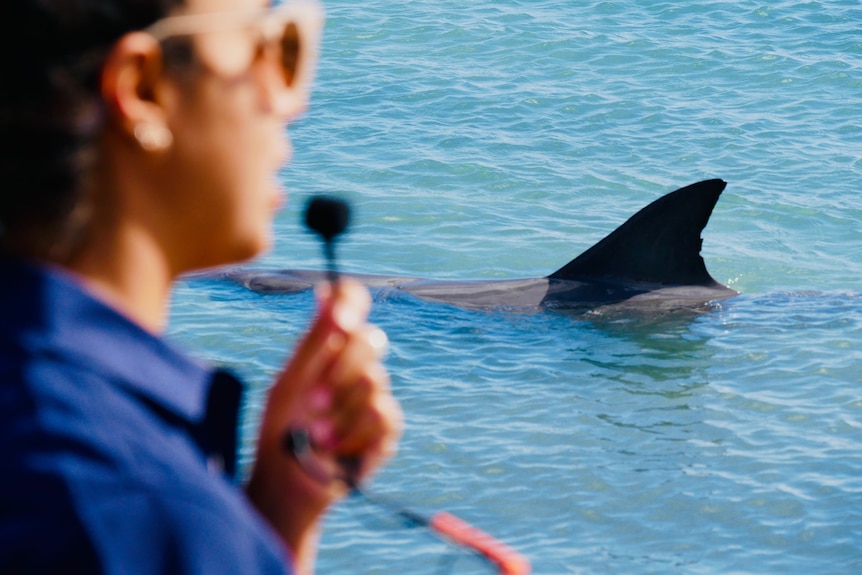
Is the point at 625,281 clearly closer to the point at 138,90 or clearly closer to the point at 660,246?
the point at 660,246

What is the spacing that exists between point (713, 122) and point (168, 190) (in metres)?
14.0

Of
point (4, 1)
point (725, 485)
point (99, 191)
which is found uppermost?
point (4, 1)

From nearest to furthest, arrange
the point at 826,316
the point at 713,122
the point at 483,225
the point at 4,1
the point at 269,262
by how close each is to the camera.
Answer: the point at 4,1 < the point at 826,316 < the point at 269,262 < the point at 483,225 < the point at 713,122

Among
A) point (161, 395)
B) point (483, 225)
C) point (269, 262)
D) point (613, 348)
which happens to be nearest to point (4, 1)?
point (161, 395)

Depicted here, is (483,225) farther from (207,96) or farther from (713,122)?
(207,96)

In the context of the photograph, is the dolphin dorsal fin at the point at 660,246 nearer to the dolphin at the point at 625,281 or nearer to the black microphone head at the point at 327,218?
the dolphin at the point at 625,281

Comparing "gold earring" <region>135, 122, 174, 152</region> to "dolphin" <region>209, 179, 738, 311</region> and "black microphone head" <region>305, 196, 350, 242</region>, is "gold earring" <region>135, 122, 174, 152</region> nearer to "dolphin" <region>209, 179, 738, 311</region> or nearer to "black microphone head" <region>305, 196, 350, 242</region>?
"black microphone head" <region>305, 196, 350, 242</region>

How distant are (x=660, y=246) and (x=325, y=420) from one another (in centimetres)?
782

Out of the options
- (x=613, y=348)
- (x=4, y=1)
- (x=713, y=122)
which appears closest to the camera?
(x=4, y=1)

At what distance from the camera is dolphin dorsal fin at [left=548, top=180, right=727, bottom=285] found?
28.0ft

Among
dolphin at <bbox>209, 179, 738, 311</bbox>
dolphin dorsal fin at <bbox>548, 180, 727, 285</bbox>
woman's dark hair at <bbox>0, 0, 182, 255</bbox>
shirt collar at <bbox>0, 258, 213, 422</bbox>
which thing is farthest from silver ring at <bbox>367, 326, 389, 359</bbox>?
dolphin at <bbox>209, 179, 738, 311</bbox>

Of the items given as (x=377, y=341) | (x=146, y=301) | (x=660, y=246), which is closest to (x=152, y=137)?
(x=146, y=301)

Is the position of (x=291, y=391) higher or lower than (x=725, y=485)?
higher

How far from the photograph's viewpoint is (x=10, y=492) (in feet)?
3.33
